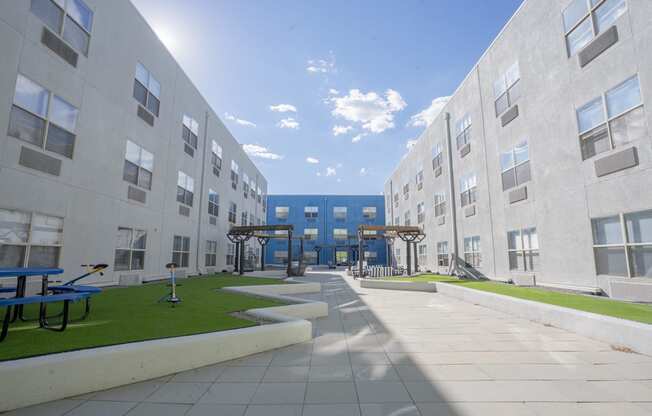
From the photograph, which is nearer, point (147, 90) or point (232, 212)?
point (147, 90)

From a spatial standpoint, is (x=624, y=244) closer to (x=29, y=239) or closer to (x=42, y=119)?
(x=29, y=239)

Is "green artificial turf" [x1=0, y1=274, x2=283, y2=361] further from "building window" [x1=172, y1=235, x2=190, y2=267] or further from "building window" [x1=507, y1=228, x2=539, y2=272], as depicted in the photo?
"building window" [x1=507, y1=228, x2=539, y2=272]

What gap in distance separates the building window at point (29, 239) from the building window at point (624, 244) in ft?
52.9

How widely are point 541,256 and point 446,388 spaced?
10766 mm

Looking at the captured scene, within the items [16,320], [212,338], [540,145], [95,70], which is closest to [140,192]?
[95,70]

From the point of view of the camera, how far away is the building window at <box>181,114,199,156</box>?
17.7m

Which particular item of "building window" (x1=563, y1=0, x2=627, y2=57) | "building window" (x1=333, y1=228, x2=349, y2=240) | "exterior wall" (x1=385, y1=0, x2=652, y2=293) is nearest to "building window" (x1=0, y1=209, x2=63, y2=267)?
"exterior wall" (x1=385, y1=0, x2=652, y2=293)

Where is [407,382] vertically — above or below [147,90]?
below

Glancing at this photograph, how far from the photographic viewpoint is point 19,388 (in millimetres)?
3066

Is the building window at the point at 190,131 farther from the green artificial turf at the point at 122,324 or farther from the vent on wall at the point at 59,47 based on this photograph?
the green artificial turf at the point at 122,324

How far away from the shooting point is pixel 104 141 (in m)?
11.2

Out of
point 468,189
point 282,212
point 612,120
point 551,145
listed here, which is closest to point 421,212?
point 468,189

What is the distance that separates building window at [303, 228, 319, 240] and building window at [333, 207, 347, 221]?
3813 millimetres

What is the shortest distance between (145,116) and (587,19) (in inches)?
662
